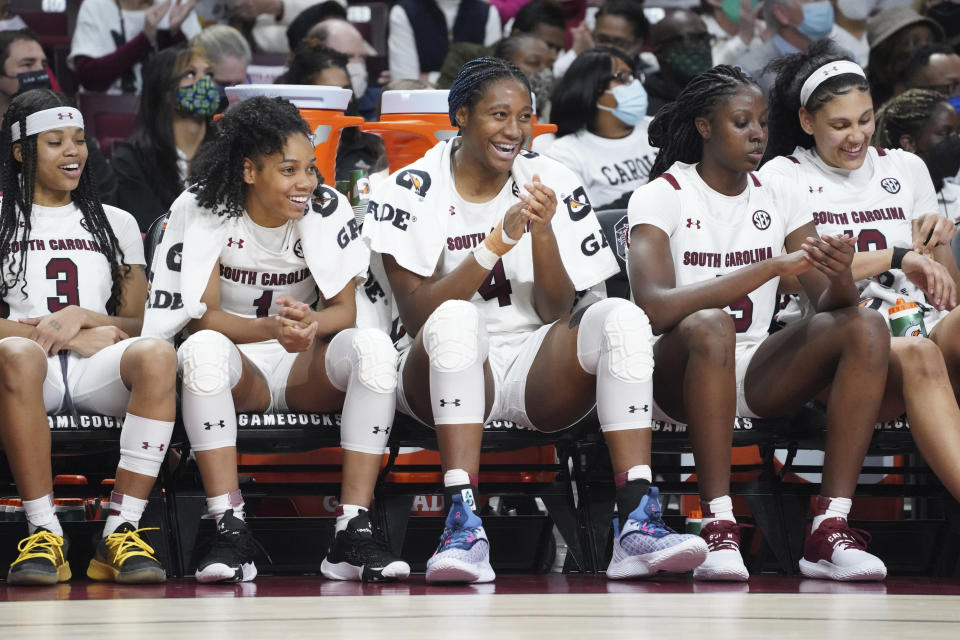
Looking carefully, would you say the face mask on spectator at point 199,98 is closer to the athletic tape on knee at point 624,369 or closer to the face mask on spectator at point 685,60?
the face mask on spectator at point 685,60

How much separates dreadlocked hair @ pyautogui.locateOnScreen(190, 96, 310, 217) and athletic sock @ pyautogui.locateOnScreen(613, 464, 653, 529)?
132 centimetres

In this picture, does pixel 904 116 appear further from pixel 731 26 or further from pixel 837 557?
pixel 731 26

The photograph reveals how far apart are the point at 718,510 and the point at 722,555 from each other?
134 mm

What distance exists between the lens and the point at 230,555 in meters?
3.38

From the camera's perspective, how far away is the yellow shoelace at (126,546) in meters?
3.39

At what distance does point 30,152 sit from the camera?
13.3 feet

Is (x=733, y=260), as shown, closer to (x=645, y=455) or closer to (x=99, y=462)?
(x=645, y=455)

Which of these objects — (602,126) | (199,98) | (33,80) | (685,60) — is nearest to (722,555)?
(602,126)

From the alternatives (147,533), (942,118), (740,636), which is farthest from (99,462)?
(942,118)

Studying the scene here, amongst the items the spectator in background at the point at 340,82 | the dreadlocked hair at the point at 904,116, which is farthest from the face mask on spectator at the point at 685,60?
the spectator in background at the point at 340,82

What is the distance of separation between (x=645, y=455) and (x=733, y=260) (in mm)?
776

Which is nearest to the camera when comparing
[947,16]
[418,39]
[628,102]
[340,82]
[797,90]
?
[797,90]

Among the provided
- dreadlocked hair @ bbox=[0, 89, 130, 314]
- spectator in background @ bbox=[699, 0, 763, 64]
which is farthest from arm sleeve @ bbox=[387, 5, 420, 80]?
A: dreadlocked hair @ bbox=[0, 89, 130, 314]

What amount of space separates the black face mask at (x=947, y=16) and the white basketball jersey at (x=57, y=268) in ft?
18.1
